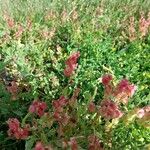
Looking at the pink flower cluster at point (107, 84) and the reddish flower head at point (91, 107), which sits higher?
the pink flower cluster at point (107, 84)

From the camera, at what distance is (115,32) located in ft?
16.0

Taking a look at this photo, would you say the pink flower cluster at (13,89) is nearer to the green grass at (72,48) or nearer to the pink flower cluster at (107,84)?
the green grass at (72,48)

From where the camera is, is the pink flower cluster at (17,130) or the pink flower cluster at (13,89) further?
the pink flower cluster at (13,89)

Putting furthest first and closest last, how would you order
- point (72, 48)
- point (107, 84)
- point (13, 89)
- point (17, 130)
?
point (72, 48)
point (13, 89)
point (107, 84)
point (17, 130)

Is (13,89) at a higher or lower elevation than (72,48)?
lower

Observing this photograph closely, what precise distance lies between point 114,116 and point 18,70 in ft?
5.14

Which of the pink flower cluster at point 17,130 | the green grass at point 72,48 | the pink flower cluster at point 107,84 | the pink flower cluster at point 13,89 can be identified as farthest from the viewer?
the green grass at point 72,48

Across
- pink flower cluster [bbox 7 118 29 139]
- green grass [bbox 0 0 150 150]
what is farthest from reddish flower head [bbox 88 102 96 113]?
green grass [bbox 0 0 150 150]

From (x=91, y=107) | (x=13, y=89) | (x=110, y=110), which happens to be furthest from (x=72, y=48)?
(x=110, y=110)

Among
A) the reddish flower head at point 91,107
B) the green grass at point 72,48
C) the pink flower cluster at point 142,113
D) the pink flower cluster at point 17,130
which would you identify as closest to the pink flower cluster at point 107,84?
the reddish flower head at point 91,107

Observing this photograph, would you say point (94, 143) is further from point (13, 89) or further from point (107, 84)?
point (13, 89)

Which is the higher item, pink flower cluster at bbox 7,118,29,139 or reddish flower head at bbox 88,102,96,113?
reddish flower head at bbox 88,102,96,113

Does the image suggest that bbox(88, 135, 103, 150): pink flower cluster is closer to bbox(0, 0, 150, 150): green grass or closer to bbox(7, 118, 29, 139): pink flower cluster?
bbox(7, 118, 29, 139): pink flower cluster

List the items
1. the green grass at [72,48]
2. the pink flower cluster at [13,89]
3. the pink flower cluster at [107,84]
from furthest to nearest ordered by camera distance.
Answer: the green grass at [72,48] → the pink flower cluster at [13,89] → the pink flower cluster at [107,84]
